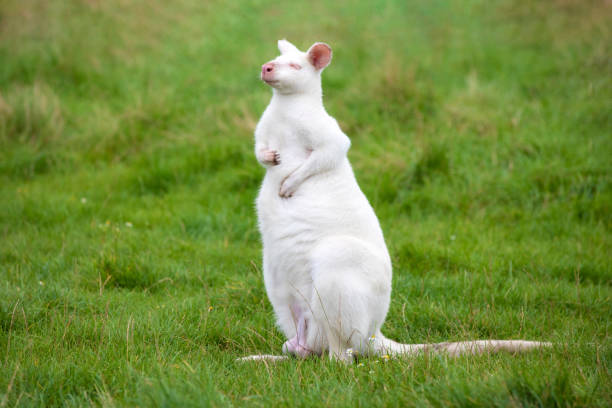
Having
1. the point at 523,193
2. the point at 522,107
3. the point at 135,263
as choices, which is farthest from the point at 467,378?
the point at 522,107

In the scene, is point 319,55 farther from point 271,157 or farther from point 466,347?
point 466,347

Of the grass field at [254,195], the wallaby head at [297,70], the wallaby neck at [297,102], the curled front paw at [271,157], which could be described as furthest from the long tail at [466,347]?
the wallaby head at [297,70]

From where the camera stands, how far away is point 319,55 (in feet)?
13.1

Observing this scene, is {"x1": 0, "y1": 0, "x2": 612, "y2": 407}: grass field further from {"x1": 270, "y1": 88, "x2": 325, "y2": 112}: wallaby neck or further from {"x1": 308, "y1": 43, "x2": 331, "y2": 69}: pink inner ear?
{"x1": 308, "y1": 43, "x2": 331, "y2": 69}: pink inner ear

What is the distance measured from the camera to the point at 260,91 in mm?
9805

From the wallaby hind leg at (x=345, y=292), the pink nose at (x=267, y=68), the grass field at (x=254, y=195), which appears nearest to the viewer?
the grass field at (x=254, y=195)

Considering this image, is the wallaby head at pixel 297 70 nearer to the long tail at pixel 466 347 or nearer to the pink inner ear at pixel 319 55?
the pink inner ear at pixel 319 55

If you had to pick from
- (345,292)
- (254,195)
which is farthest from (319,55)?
(254,195)

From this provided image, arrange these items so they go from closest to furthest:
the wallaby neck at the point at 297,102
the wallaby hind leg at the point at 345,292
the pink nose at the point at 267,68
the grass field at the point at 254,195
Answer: the grass field at the point at 254,195
the wallaby hind leg at the point at 345,292
the pink nose at the point at 267,68
the wallaby neck at the point at 297,102

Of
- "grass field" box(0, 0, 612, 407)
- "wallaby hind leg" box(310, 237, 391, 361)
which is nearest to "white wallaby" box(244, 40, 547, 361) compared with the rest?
"wallaby hind leg" box(310, 237, 391, 361)

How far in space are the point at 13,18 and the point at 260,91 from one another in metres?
5.66

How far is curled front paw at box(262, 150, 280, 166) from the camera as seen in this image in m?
3.99

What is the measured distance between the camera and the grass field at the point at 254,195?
10.9 feet

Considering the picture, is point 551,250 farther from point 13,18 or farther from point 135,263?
point 13,18
